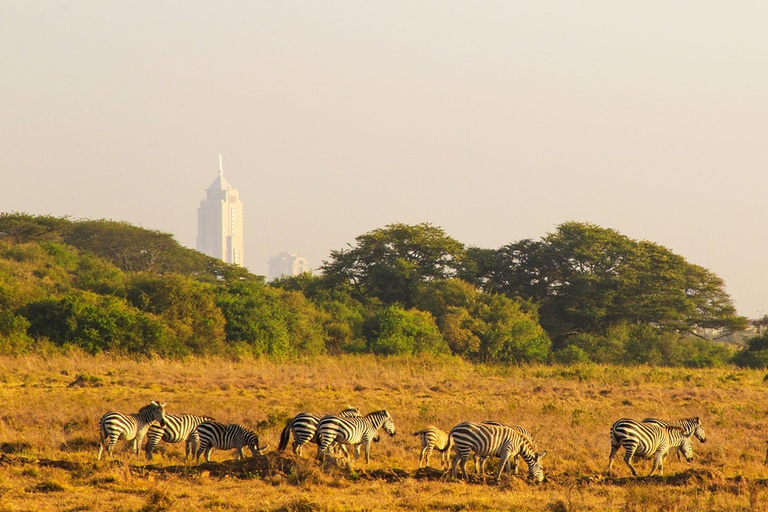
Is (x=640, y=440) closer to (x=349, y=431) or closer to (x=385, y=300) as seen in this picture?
(x=349, y=431)

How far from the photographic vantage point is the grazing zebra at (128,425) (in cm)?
1371

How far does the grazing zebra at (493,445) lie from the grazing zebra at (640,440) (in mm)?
1429

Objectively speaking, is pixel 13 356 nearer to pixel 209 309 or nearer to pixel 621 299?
pixel 209 309

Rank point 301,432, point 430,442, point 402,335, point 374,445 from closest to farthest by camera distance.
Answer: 1. point 430,442
2. point 301,432
3. point 374,445
4. point 402,335

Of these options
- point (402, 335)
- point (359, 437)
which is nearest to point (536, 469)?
point (359, 437)

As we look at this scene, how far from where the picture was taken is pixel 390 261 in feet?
159

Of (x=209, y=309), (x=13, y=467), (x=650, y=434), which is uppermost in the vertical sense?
(x=209, y=309)

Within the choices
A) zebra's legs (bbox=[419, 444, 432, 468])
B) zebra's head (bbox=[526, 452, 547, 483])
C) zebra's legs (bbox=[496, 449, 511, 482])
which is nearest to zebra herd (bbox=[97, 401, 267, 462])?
zebra's legs (bbox=[419, 444, 432, 468])

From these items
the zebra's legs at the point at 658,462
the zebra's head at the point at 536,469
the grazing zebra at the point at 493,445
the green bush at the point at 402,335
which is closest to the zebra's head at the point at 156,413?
the grazing zebra at the point at 493,445

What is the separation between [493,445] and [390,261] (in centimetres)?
3557

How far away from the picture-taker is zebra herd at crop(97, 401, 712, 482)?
13109mm

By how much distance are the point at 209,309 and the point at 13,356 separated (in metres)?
7.86

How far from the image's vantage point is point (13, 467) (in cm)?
1298

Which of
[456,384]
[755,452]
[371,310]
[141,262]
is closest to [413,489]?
[755,452]
